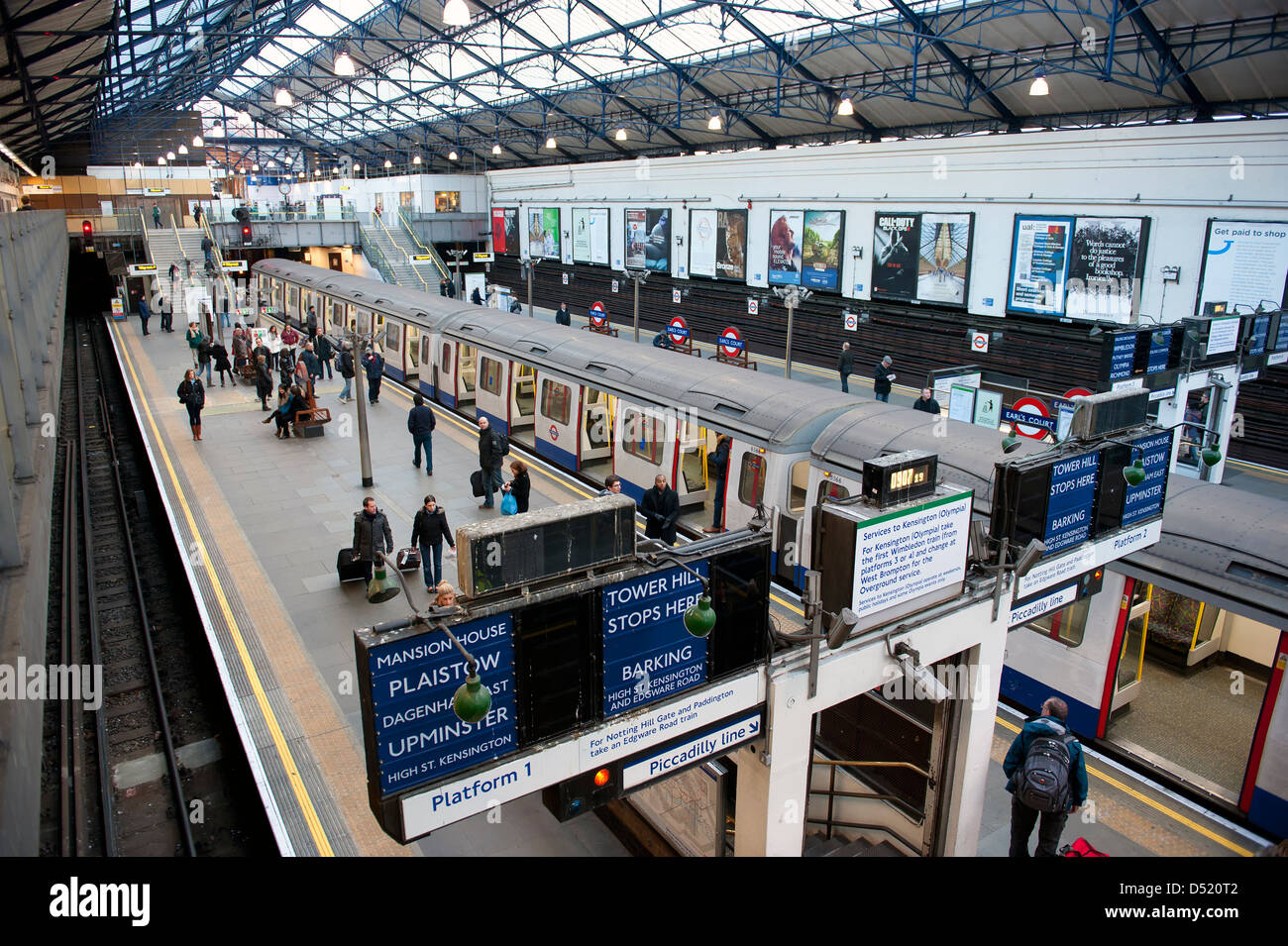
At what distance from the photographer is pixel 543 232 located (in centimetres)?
4447

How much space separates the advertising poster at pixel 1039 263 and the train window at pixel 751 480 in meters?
13.6

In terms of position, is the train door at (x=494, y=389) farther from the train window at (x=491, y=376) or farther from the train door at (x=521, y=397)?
the train door at (x=521, y=397)

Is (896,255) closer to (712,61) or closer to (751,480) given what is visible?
(712,61)

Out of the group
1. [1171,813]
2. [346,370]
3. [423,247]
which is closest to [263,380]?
[346,370]

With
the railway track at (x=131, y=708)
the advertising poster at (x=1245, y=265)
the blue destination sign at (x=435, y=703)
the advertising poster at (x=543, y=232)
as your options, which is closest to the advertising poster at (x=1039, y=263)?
the advertising poster at (x=1245, y=265)

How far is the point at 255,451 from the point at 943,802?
52.5 ft

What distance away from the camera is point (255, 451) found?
18406 mm

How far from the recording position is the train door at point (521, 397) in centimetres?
1891

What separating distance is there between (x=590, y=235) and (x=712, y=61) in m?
11.7

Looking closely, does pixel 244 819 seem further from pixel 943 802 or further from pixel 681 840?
pixel 943 802

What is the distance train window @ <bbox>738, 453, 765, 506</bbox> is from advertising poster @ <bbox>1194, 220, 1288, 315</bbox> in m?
10.7

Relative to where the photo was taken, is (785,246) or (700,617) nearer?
(700,617)

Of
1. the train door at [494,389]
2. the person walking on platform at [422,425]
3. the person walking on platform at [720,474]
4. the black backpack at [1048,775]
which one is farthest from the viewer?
the train door at [494,389]
